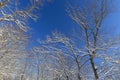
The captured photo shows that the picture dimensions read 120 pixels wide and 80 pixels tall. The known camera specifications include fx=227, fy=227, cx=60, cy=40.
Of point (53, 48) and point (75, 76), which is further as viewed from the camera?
point (75, 76)

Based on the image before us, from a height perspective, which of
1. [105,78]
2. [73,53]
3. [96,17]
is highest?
[96,17]

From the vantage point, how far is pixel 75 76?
12.7 metres

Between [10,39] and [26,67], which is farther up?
[26,67]

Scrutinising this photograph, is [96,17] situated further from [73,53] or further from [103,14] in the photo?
[73,53]

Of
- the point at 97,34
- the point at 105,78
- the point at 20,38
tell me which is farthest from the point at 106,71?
the point at 20,38

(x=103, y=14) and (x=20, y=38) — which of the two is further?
(x=20, y=38)

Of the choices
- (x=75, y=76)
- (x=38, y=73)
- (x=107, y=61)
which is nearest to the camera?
(x=107, y=61)

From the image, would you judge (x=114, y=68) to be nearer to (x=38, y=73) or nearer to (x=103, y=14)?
(x=103, y=14)

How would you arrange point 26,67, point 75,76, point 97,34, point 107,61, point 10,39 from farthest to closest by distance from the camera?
point 26,67 → point 10,39 → point 75,76 → point 97,34 → point 107,61

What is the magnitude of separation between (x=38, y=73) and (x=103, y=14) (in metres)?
32.4

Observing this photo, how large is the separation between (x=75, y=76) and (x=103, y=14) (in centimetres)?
377

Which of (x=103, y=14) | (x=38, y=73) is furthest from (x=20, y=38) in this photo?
(x=38, y=73)

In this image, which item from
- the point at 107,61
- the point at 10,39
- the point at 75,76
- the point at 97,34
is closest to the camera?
the point at 107,61

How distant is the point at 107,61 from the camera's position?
9.97 metres
